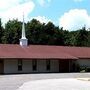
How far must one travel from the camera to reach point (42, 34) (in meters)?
83.5

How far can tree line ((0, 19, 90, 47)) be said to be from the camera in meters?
82.1

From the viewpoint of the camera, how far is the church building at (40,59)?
2002 inches

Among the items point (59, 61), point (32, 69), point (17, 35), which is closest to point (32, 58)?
point (32, 69)

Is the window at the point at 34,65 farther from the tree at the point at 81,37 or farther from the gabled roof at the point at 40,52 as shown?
the tree at the point at 81,37

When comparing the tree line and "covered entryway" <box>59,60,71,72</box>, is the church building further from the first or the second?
the tree line

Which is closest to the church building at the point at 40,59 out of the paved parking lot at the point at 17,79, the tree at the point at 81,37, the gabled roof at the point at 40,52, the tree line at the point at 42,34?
the gabled roof at the point at 40,52

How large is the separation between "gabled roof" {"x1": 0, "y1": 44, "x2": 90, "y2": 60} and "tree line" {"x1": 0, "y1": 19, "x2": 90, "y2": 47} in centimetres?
2121

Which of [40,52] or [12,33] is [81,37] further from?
[40,52]

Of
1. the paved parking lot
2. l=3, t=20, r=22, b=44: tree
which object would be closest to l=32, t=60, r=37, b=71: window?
the paved parking lot

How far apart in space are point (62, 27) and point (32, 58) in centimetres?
4254

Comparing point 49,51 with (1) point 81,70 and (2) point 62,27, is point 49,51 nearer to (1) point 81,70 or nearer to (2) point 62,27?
(1) point 81,70

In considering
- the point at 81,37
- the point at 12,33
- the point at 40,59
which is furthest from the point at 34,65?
the point at 81,37

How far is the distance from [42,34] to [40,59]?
104 ft

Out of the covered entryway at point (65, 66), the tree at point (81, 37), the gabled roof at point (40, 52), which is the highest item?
the tree at point (81, 37)
